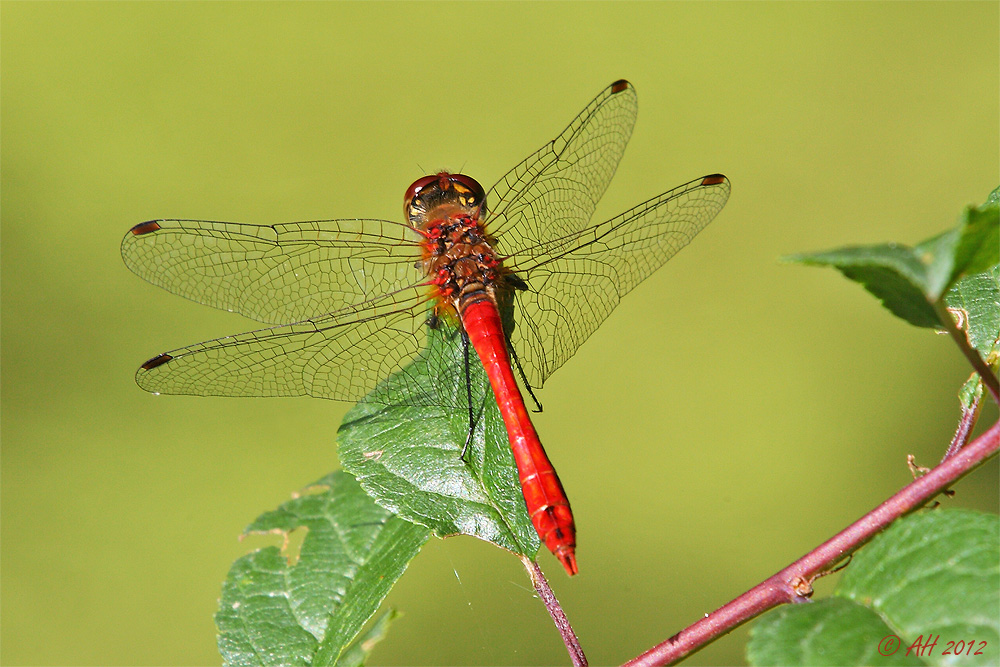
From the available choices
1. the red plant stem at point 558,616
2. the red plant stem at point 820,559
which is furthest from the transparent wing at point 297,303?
the red plant stem at point 820,559

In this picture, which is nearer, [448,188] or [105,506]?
[448,188]

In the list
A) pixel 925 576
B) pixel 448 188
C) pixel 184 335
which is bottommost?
pixel 925 576

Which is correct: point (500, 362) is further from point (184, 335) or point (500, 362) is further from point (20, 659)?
point (20, 659)

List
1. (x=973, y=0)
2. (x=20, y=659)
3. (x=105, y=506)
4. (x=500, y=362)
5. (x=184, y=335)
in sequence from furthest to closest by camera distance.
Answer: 1. (x=973, y=0)
2. (x=184, y=335)
3. (x=105, y=506)
4. (x=20, y=659)
5. (x=500, y=362)

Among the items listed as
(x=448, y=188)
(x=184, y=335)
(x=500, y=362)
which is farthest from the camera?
(x=184, y=335)

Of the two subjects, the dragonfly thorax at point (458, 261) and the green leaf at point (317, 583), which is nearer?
the green leaf at point (317, 583)

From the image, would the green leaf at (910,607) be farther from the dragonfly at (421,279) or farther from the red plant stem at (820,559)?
the dragonfly at (421,279)

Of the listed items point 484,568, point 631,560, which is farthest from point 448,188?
point 631,560
